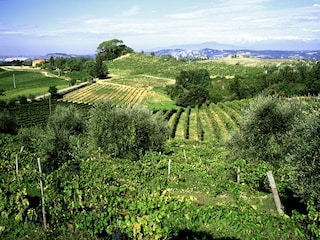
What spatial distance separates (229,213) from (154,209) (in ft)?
6.96

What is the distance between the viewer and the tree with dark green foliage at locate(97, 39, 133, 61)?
149 metres

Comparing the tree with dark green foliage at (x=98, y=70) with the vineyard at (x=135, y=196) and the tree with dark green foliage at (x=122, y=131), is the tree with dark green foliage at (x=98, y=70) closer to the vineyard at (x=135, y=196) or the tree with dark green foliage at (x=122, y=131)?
the vineyard at (x=135, y=196)

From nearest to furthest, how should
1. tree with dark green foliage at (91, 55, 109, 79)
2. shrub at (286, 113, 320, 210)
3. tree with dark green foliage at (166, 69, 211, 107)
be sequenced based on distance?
shrub at (286, 113, 320, 210) → tree with dark green foliage at (166, 69, 211, 107) → tree with dark green foliage at (91, 55, 109, 79)

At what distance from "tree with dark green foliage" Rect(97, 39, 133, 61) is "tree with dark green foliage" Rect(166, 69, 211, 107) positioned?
211 feet

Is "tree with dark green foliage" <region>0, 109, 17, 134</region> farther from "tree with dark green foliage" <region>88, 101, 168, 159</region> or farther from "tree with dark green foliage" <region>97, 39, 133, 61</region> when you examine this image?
"tree with dark green foliage" <region>97, 39, 133, 61</region>

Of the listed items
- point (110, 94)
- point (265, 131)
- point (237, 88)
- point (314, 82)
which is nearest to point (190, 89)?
point (237, 88)

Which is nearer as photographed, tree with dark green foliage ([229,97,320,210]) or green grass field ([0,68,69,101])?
tree with dark green foliage ([229,97,320,210])

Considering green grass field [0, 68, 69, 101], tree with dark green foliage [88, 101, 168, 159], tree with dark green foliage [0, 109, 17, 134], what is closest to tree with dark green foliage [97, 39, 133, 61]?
green grass field [0, 68, 69, 101]

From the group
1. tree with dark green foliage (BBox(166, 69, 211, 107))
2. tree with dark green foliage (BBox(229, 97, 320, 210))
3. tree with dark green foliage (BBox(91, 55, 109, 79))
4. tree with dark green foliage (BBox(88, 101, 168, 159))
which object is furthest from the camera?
tree with dark green foliage (BBox(91, 55, 109, 79))

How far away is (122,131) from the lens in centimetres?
2169

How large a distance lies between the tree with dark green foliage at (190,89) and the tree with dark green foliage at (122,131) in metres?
50.3

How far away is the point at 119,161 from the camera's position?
18.5m

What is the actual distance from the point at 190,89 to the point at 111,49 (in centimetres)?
8528

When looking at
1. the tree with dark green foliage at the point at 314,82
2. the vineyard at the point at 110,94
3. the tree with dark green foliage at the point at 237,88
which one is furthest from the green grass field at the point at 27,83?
the tree with dark green foliage at the point at 314,82
